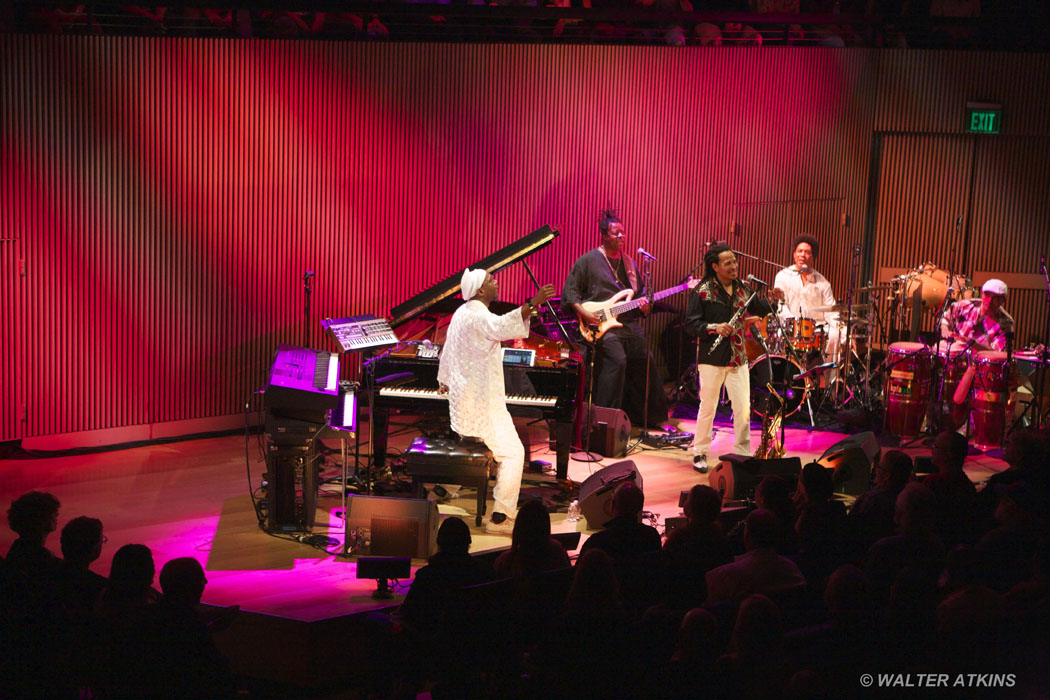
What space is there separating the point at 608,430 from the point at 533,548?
4.49 metres

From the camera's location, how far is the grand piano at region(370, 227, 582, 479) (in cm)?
746

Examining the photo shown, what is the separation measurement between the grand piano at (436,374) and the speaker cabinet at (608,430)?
1033mm

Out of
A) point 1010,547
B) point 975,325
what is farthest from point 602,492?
point 975,325

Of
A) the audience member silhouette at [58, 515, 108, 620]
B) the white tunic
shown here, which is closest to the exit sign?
the white tunic

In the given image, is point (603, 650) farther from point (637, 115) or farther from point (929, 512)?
point (637, 115)

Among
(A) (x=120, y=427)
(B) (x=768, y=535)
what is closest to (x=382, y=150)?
(A) (x=120, y=427)

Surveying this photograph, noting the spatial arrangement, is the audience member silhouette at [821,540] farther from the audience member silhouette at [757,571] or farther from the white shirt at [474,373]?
the white shirt at [474,373]

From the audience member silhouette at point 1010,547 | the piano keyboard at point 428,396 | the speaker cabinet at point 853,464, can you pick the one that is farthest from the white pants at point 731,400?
the audience member silhouette at point 1010,547

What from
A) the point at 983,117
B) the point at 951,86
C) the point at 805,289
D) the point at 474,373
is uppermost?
the point at 951,86

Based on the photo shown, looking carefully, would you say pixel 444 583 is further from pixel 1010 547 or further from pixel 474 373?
pixel 474 373

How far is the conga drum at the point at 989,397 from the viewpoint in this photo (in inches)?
361

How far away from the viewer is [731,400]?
27.3ft

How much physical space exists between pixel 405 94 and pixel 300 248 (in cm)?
194

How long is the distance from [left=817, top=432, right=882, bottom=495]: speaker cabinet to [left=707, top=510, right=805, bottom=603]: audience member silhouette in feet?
10.9
